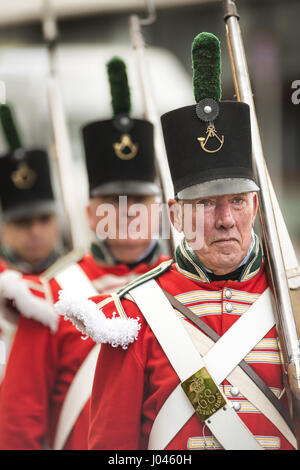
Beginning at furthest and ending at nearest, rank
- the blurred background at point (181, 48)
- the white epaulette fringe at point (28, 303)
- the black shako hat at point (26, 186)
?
the black shako hat at point (26, 186) → the white epaulette fringe at point (28, 303) → the blurred background at point (181, 48)

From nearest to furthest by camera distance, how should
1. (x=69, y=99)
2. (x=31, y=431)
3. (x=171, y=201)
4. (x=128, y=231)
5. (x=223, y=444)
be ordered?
(x=223, y=444) → (x=171, y=201) → (x=128, y=231) → (x=31, y=431) → (x=69, y=99)

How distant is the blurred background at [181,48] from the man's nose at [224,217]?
20 cm

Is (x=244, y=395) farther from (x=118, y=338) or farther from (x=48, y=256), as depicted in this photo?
(x=48, y=256)

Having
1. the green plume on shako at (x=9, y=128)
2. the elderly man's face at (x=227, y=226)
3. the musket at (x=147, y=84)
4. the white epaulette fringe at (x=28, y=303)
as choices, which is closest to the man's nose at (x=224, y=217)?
the elderly man's face at (x=227, y=226)

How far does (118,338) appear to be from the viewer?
4.35 ft

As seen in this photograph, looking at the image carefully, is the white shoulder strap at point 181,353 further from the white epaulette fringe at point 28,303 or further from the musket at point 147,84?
the white epaulette fringe at point 28,303

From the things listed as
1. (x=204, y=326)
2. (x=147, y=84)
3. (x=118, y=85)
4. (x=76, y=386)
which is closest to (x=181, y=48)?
(x=118, y=85)

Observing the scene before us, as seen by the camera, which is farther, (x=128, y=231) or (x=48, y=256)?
(x=48, y=256)

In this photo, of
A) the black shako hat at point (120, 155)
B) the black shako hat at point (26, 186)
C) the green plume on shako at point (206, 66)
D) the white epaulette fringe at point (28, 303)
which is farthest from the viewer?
the black shako hat at point (26, 186)

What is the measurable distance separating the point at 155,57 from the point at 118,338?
95 centimetres

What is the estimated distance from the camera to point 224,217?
1276mm

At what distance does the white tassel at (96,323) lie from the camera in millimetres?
1316

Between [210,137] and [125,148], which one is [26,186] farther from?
[210,137]
